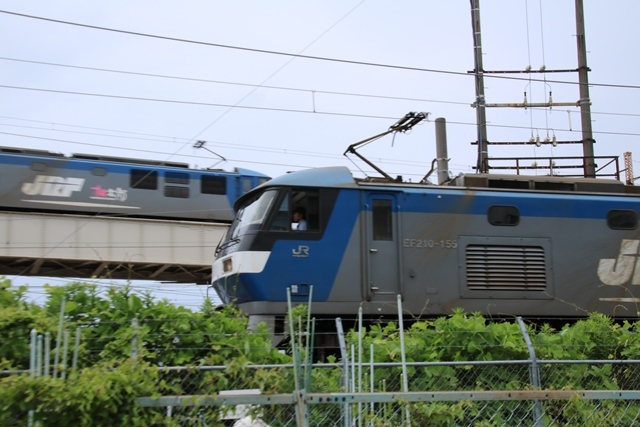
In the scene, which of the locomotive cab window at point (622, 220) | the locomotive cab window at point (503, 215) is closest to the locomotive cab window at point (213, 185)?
the locomotive cab window at point (503, 215)

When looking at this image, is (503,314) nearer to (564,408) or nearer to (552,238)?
(552,238)

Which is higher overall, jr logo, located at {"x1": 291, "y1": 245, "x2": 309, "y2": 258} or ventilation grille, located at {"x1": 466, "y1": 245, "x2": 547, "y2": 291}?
jr logo, located at {"x1": 291, "y1": 245, "x2": 309, "y2": 258}

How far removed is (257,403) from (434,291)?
7.68 m

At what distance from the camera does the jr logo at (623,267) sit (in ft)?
41.0

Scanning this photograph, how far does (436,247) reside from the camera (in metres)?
11.8

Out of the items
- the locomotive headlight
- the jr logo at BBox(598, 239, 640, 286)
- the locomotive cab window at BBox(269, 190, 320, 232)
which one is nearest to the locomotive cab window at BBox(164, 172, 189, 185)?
the locomotive headlight

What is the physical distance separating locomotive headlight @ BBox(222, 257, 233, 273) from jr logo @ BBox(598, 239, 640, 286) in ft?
20.9

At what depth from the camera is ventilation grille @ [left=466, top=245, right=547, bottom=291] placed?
11930 millimetres

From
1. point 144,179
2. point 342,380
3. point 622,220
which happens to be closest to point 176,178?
point 144,179

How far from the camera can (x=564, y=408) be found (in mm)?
5324

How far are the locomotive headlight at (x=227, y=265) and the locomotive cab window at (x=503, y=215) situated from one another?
4.39 m

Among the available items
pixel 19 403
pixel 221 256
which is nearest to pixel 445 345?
pixel 19 403

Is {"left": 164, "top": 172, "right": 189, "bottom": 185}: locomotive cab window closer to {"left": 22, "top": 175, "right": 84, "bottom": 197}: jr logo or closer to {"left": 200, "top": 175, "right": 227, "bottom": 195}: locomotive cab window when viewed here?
{"left": 200, "top": 175, "right": 227, "bottom": 195}: locomotive cab window

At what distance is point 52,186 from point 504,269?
669 inches
